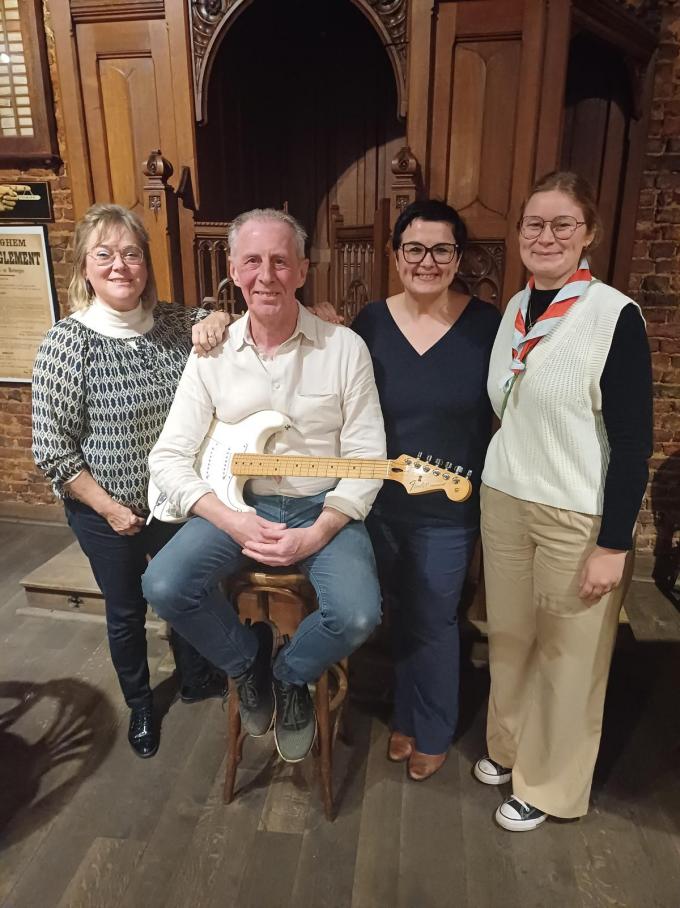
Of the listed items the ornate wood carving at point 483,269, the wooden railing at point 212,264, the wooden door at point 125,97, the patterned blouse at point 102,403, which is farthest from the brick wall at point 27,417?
the ornate wood carving at point 483,269

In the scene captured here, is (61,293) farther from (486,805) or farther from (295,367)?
(486,805)

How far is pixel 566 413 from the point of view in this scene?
60.1 inches

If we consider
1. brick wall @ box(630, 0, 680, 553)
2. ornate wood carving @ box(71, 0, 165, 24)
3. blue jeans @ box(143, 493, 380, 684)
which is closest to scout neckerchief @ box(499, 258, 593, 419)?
blue jeans @ box(143, 493, 380, 684)

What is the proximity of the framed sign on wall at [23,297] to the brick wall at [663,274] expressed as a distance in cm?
310

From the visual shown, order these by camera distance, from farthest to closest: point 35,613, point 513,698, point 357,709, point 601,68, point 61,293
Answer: point 61,293 → point 35,613 → point 601,68 → point 357,709 → point 513,698

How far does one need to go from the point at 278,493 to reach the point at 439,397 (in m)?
0.55

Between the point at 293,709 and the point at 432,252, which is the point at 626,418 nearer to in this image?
the point at 432,252

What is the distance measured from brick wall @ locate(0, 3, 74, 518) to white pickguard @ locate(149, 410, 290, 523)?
222 centimetres

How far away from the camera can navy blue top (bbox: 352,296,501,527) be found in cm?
178

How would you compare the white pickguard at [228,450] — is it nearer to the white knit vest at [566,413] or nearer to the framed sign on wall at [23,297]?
the white knit vest at [566,413]

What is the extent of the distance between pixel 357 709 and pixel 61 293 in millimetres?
2772

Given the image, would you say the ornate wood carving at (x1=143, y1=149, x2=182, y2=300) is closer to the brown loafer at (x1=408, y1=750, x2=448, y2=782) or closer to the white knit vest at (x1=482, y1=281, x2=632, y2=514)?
the white knit vest at (x1=482, y1=281, x2=632, y2=514)

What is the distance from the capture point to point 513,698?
6.45 feet

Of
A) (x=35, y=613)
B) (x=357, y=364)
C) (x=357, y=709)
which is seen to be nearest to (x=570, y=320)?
(x=357, y=364)
